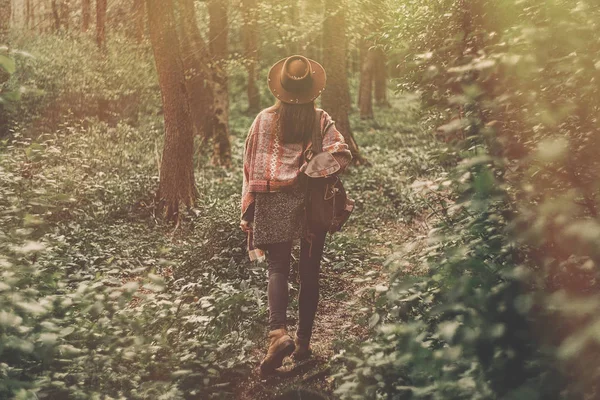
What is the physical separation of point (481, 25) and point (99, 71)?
1572 centimetres

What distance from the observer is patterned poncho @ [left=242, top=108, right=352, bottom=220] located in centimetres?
475

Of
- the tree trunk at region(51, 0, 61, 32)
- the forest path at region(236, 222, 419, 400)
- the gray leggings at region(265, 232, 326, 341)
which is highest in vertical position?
the tree trunk at region(51, 0, 61, 32)

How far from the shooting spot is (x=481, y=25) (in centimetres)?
434

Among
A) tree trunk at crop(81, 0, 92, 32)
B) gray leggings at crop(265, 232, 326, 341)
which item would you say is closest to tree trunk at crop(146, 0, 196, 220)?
gray leggings at crop(265, 232, 326, 341)

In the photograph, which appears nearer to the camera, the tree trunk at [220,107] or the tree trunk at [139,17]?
the tree trunk at [220,107]

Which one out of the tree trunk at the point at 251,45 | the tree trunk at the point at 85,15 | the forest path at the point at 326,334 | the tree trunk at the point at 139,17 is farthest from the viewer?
the tree trunk at the point at 85,15

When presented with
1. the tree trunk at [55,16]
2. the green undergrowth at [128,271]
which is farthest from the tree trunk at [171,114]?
the tree trunk at [55,16]

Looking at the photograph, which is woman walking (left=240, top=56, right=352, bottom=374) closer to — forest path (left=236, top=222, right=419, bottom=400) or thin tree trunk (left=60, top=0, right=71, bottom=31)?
forest path (left=236, top=222, right=419, bottom=400)

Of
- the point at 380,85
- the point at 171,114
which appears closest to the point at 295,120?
the point at 171,114

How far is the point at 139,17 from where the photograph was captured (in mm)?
16984

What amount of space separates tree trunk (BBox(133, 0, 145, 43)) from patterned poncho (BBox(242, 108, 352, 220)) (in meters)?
11.4

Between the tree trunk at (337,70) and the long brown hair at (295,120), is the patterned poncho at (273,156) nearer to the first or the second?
the long brown hair at (295,120)

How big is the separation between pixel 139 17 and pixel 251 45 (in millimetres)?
5829

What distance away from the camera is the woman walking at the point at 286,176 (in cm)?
475
